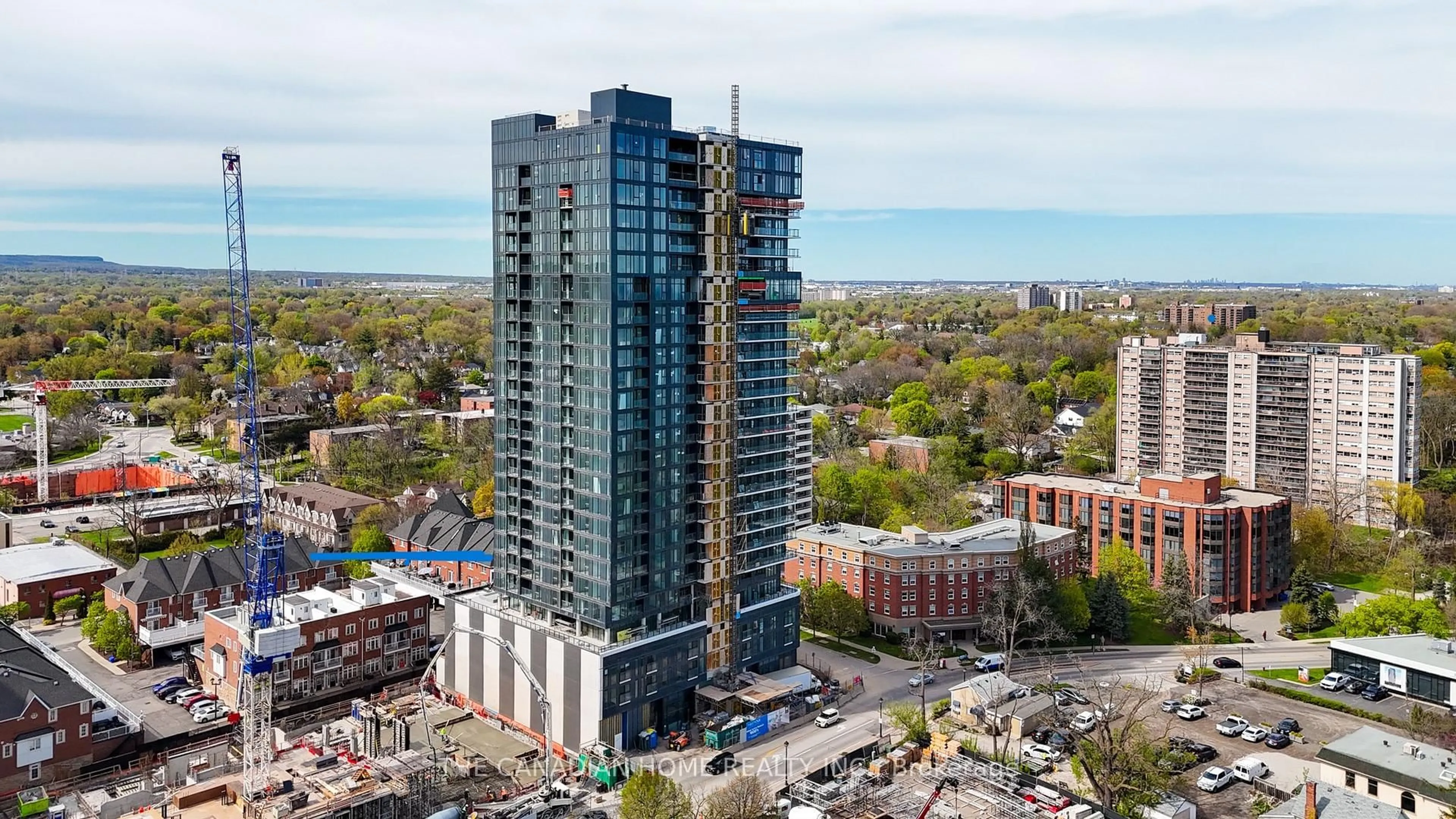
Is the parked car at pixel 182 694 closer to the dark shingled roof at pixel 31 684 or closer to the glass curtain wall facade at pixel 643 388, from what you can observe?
the dark shingled roof at pixel 31 684

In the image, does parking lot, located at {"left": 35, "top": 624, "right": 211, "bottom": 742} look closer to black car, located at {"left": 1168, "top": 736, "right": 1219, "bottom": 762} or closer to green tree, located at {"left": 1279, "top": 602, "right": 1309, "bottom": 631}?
black car, located at {"left": 1168, "top": 736, "right": 1219, "bottom": 762}

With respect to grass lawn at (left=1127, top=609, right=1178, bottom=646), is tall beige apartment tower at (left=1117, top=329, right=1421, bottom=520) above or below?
above

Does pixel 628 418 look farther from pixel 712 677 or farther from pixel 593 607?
pixel 712 677

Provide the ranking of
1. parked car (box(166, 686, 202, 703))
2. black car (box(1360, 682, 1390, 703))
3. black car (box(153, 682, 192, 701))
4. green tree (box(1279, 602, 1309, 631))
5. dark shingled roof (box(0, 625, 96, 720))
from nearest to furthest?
dark shingled roof (box(0, 625, 96, 720)) < parked car (box(166, 686, 202, 703)) < black car (box(153, 682, 192, 701)) < black car (box(1360, 682, 1390, 703)) < green tree (box(1279, 602, 1309, 631))

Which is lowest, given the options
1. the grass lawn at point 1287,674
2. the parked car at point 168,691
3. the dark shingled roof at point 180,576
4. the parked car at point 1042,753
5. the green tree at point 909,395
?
the grass lawn at point 1287,674

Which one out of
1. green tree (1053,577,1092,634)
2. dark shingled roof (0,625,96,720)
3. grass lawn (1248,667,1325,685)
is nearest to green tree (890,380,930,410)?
green tree (1053,577,1092,634)

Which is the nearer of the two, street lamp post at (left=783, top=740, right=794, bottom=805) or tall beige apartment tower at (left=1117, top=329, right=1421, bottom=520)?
street lamp post at (left=783, top=740, right=794, bottom=805)

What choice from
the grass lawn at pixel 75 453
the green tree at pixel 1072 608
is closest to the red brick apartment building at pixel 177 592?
the green tree at pixel 1072 608
